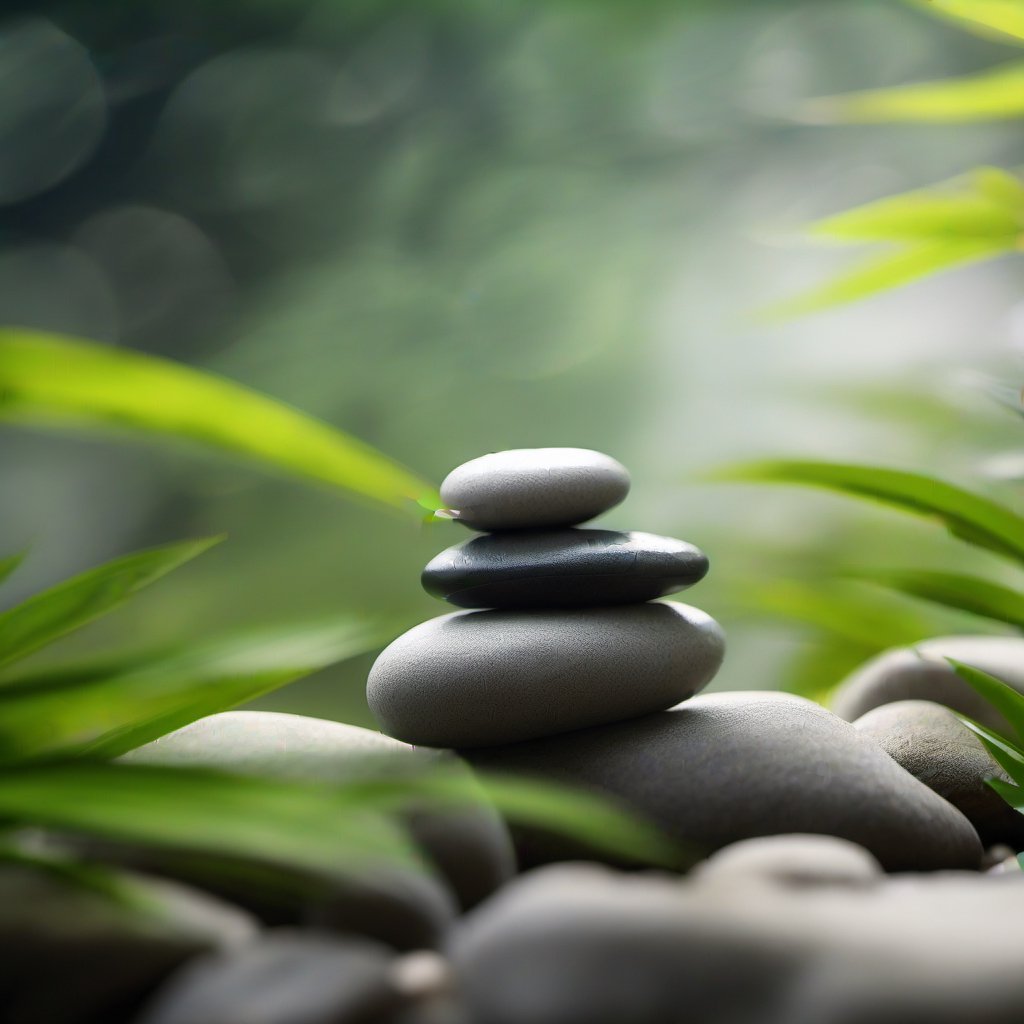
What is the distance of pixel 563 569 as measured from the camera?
898 millimetres

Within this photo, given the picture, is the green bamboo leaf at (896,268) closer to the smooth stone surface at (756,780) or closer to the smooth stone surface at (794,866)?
the smooth stone surface at (756,780)

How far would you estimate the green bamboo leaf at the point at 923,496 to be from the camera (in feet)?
2.91

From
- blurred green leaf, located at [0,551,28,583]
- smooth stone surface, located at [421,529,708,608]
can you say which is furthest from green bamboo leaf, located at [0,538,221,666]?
smooth stone surface, located at [421,529,708,608]

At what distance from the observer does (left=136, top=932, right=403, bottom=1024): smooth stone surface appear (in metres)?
0.44

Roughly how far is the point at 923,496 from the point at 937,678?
323 mm

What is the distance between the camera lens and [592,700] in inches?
34.8

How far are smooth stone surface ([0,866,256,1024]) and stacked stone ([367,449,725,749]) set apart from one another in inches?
14.3

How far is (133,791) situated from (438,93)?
1.87 metres

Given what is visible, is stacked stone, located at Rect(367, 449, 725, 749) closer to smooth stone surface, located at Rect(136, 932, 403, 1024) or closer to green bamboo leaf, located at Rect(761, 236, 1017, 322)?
green bamboo leaf, located at Rect(761, 236, 1017, 322)

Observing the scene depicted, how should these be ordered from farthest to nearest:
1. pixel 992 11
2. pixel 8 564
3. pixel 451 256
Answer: pixel 451 256
pixel 992 11
pixel 8 564

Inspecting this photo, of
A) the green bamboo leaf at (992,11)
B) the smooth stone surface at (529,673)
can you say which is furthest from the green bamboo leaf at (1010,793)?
the green bamboo leaf at (992,11)

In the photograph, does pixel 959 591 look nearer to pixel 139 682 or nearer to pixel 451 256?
pixel 139 682

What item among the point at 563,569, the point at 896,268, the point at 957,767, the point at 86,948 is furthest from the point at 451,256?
the point at 86,948

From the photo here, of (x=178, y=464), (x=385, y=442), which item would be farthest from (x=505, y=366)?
(x=178, y=464)
